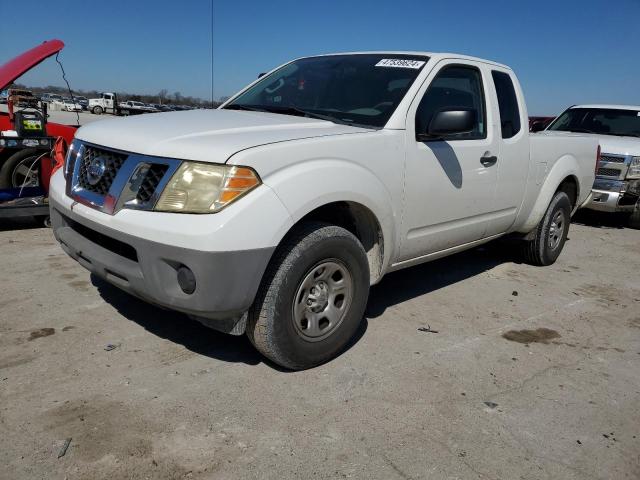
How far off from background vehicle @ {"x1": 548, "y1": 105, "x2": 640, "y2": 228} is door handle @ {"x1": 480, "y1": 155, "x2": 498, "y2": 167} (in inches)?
191

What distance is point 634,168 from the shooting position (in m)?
7.97

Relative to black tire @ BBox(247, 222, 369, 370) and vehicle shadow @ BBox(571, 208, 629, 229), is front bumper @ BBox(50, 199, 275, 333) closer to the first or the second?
black tire @ BBox(247, 222, 369, 370)

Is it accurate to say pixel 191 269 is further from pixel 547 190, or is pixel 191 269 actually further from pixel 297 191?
pixel 547 190

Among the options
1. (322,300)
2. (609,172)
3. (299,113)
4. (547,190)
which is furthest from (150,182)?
(609,172)

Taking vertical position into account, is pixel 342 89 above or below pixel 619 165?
above

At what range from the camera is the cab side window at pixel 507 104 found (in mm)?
4465

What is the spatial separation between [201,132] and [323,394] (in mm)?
1506

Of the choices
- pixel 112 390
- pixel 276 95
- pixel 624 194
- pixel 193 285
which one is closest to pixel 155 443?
pixel 112 390

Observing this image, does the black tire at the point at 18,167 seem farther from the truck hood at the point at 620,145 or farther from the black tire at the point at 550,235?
the truck hood at the point at 620,145

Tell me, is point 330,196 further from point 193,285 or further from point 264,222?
point 193,285

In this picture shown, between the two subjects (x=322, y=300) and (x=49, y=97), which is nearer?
(x=322, y=300)

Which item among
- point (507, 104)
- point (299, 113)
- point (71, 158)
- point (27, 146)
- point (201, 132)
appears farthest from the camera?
point (27, 146)

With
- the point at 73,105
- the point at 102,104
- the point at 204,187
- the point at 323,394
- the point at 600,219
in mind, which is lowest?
the point at 600,219

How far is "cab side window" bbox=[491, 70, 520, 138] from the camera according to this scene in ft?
14.6
